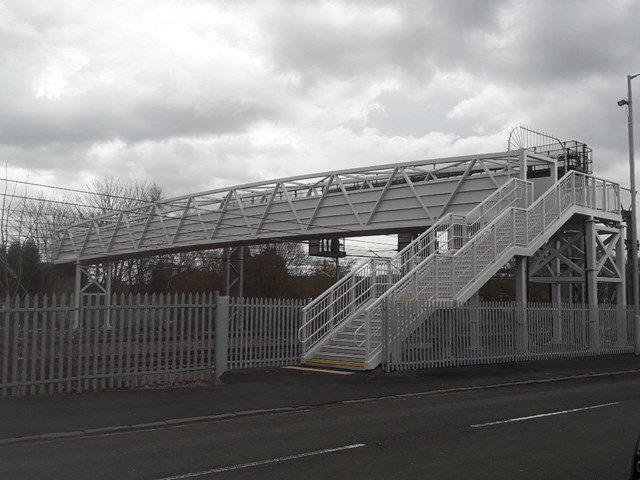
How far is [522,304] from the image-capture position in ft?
71.9

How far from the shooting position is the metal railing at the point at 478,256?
1777cm

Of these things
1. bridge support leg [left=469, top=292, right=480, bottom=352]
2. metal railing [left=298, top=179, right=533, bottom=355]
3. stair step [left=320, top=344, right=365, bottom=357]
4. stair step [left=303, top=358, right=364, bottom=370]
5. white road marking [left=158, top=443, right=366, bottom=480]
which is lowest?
white road marking [left=158, top=443, right=366, bottom=480]

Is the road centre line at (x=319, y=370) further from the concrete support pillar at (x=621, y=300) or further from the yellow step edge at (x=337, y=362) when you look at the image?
the concrete support pillar at (x=621, y=300)

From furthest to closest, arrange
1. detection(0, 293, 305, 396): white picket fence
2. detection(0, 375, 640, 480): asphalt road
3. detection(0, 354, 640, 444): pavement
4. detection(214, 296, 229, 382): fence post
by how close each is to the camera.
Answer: detection(214, 296, 229, 382): fence post < detection(0, 293, 305, 396): white picket fence < detection(0, 354, 640, 444): pavement < detection(0, 375, 640, 480): asphalt road

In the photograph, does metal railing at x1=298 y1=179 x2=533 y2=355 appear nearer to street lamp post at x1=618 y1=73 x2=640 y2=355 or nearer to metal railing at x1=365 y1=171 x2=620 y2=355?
metal railing at x1=365 y1=171 x2=620 y2=355

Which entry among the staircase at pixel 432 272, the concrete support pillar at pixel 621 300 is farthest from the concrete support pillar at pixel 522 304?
the concrete support pillar at pixel 621 300

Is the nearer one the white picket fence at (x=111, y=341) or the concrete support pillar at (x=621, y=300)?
the white picket fence at (x=111, y=341)

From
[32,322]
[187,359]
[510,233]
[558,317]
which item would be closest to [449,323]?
[510,233]

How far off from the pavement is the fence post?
0.39 meters

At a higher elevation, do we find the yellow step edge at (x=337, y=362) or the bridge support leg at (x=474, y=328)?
the bridge support leg at (x=474, y=328)

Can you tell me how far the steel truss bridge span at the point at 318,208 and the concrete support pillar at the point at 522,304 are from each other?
157 inches

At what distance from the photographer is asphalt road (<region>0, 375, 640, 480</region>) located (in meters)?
6.88

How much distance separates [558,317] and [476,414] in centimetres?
1330

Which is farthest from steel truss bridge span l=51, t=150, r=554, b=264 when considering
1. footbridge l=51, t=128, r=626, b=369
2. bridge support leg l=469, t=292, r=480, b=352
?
bridge support leg l=469, t=292, r=480, b=352
